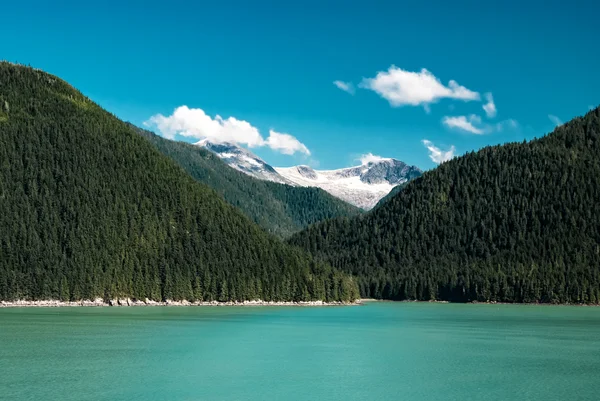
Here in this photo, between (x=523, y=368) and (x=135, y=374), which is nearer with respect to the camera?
(x=135, y=374)

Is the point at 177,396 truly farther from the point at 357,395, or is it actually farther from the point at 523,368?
the point at 523,368

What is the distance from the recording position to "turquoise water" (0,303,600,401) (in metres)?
66.9

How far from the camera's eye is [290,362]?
284 feet

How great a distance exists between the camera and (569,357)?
9350 cm

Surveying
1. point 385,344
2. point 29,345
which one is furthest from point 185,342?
point 385,344

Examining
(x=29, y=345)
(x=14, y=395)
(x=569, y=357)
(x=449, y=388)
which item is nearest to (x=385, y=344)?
(x=569, y=357)

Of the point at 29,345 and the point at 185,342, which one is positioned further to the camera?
the point at 185,342

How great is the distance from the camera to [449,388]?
2768 inches

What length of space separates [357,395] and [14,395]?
96.3 feet

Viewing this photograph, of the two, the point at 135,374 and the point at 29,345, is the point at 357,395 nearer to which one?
the point at 135,374

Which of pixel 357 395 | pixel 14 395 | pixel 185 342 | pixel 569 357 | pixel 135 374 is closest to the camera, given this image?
pixel 14 395

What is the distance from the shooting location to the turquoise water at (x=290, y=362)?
219ft

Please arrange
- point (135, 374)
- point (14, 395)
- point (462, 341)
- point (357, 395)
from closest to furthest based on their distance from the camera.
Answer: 1. point (14, 395)
2. point (357, 395)
3. point (135, 374)
4. point (462, 341)

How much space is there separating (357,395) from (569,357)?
3967cm
